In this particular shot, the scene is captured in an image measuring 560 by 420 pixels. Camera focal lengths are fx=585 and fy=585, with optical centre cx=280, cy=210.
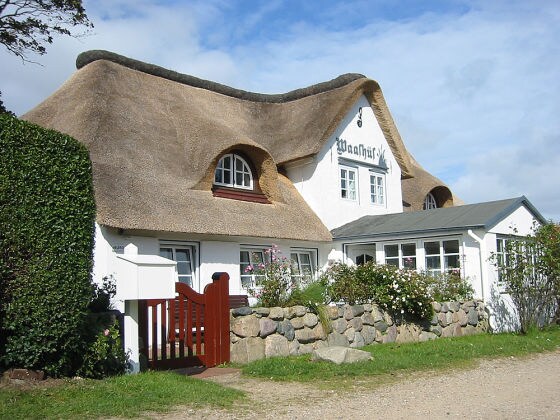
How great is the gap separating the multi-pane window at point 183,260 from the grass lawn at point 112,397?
614 centimetres

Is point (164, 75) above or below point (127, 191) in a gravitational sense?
above

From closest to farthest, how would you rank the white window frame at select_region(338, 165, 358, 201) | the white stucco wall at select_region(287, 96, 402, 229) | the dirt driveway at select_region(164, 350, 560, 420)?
the dirt driveway at select_region(164, 350, 560, 420)
the white stucco wall at select_region(287, 96, 402, 229)
the white window frame at select_region(338, 165, 358, 201)

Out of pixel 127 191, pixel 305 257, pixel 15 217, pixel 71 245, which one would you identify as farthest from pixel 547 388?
pixel 305 257

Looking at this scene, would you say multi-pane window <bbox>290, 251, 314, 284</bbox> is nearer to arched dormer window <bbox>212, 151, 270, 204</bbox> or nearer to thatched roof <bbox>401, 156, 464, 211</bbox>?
arched dormer window <bbox>212, 151, 270, 204</bbox>

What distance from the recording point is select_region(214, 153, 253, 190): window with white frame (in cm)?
1602

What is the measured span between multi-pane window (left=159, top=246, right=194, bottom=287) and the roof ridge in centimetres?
735

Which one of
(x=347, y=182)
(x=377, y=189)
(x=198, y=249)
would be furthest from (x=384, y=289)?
(x=377, y=189)

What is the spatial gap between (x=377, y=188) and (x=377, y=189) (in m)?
0.04

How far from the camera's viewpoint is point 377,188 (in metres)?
21.0

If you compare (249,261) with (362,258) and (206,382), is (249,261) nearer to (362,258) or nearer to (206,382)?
(362,258)

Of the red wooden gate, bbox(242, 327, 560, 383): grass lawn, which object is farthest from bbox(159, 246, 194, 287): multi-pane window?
bbox(242, 327, 560, 383): grass lawn

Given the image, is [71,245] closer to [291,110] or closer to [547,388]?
[547,388]

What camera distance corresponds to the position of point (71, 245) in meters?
7.10

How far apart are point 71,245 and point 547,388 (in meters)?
6.56
